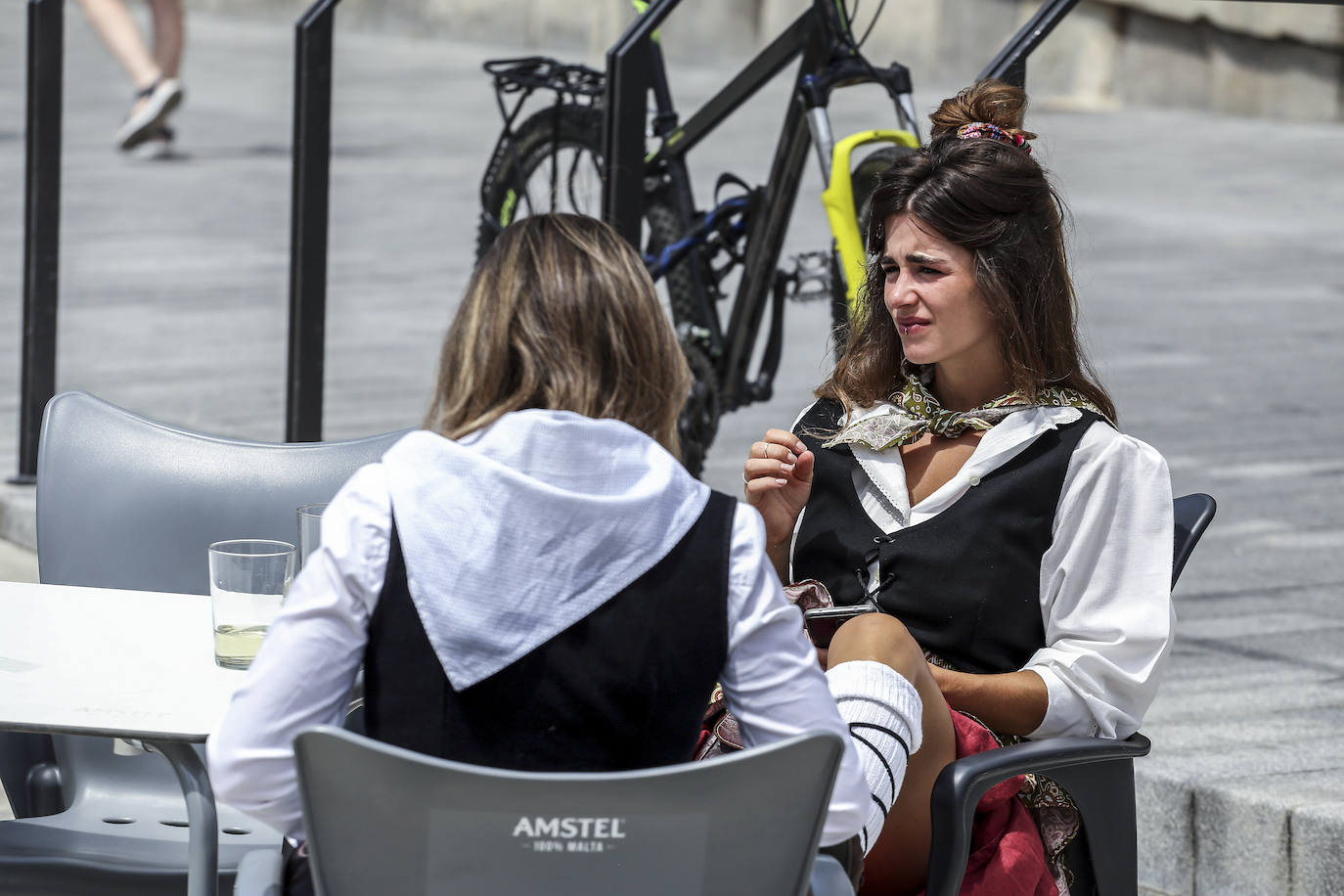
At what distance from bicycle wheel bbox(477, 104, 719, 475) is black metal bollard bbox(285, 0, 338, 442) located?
1.41ft

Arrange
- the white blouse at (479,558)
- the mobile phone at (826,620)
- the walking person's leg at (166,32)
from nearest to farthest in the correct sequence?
the white blouse at (479,558)
the mobile phone at (826,620)
the walking person's leg at (166,32)

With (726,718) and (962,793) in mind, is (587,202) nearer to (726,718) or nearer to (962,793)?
(726,718)

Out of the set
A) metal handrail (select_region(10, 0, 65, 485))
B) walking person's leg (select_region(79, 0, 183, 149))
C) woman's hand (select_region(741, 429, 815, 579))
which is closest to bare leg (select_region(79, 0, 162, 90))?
walking person's leg (select_region(79, 0, 183, 149))

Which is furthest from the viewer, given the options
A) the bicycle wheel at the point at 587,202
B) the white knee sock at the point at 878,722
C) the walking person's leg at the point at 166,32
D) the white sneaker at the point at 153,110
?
the white sneaker at the point at 153,110

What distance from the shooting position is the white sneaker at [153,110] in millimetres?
11328

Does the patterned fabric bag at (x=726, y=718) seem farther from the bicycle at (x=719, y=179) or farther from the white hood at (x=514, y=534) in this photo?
the bicycle at (x=719, y=179)

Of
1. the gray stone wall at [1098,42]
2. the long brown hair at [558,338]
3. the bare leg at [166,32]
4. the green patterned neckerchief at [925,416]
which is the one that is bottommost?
the green patterned neckerchief at [925,416]

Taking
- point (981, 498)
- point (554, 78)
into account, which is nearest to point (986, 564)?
point (981, 498)

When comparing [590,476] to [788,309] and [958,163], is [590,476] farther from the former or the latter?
[788,309]

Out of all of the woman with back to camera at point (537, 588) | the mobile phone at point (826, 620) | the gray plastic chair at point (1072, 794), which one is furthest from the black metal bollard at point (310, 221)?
the woman with back to camera at point (537, 588)

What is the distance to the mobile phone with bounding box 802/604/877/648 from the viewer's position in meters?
2.43

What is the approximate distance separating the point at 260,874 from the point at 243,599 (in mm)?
414

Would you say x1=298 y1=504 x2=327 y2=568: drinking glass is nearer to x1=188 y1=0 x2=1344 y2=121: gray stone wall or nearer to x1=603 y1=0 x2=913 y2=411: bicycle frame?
x1=603 y1=0 x2=913 y2=411: bicycle frame

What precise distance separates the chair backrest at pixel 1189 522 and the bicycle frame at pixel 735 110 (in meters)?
1.55
